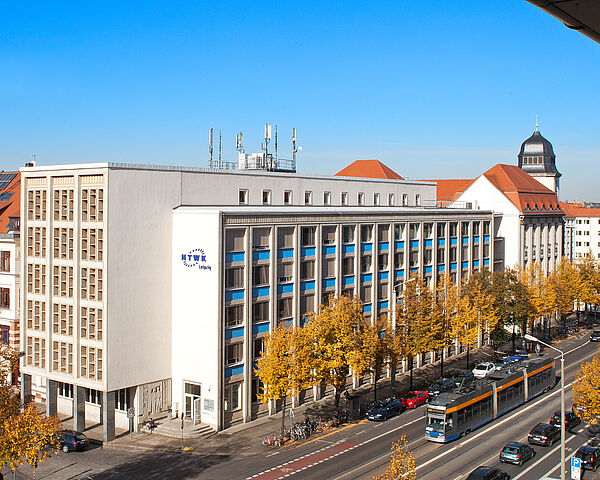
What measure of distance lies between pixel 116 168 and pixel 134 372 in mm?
16911

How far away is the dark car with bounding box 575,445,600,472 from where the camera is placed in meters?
43.3

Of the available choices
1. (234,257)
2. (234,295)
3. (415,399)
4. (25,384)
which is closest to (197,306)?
(234,295)

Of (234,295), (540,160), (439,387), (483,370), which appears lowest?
(439,387)

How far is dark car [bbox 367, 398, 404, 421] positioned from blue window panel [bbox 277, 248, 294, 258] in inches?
601

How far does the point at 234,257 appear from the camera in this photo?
5622 centimetres

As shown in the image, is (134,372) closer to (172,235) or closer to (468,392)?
(172,235)

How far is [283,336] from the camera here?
53.2 m

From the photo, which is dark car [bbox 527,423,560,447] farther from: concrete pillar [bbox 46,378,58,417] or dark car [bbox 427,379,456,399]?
concrete pillar [bbox 46,378,58,417]

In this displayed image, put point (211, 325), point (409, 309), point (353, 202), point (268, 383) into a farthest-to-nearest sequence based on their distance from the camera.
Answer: point (353, 202), point (409, 309), point (211, 325), point (268, 383)

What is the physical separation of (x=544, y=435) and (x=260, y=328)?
79.9 feet

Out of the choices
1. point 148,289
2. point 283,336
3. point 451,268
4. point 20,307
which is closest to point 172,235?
point 148,289

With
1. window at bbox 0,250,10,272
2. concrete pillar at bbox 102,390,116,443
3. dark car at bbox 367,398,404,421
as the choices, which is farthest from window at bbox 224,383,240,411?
window at bbox 0,250,10,272

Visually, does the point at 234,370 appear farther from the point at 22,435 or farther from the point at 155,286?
the point at 22,435

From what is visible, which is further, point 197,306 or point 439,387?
point 439,387
